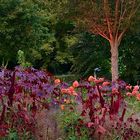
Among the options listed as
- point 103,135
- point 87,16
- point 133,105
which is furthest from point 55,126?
point 87,16

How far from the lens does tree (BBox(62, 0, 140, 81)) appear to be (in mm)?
19609

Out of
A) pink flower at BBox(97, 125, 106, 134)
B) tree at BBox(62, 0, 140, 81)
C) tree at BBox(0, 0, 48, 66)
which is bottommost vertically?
pink flower at BBox(97, 125, 106, 134)

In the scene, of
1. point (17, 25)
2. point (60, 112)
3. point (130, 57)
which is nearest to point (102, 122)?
point (60, 112)

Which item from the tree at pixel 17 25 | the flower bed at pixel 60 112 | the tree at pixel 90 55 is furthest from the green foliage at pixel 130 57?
the flower bed at pixel 60 112

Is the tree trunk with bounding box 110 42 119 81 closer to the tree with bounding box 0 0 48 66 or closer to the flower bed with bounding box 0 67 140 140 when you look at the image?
the tree with bounding box 0 0 48 66

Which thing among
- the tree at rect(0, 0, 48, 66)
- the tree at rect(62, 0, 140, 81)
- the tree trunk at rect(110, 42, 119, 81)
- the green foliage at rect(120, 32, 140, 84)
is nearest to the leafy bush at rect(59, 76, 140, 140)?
the tree at rect(62, 0, 140, 81)

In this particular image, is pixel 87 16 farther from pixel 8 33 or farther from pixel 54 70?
pixel 54 70

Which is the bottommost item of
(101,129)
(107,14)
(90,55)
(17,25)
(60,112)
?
(101,129)

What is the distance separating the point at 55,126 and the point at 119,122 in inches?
27.9

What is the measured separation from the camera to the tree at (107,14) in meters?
19.6

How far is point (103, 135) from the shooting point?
5.54 m

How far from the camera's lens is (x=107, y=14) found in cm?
1959

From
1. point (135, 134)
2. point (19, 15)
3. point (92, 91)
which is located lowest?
point (135, 134)

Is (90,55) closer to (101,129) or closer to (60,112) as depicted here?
(60,112)
